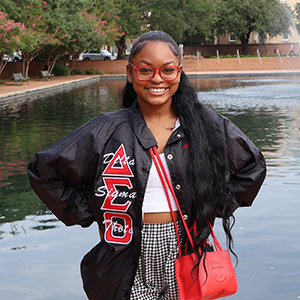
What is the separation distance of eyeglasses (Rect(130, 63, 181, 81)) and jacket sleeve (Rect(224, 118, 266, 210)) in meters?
0.28

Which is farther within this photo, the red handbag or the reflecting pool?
the reflecting pool

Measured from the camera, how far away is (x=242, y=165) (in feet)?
8.65

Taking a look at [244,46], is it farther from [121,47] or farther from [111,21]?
[111,21]

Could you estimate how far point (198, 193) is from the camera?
2.47m

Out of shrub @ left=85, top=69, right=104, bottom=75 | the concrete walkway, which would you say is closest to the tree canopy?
shrub @ left=85, top=69, right=104, bottom=75

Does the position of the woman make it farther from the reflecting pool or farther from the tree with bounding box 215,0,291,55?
the tree with bounding box 215,0,291,55

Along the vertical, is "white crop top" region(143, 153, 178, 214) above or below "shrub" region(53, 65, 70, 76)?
above

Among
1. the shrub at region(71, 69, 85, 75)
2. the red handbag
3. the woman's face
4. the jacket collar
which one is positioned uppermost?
the woman's face

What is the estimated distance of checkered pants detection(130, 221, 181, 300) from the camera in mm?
2496

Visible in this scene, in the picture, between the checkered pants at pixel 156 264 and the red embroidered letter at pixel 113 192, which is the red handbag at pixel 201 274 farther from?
the red embroidered letter at pixel 113 192

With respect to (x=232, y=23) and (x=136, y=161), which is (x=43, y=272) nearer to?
(x=136, y=161)

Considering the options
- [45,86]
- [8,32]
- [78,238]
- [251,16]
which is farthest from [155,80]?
[251,16]

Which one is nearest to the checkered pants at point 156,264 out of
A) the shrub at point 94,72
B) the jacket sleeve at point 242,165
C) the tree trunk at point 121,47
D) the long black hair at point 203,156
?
the long black hair at point 203,156

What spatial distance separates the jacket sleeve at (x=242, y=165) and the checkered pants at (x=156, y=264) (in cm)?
33
